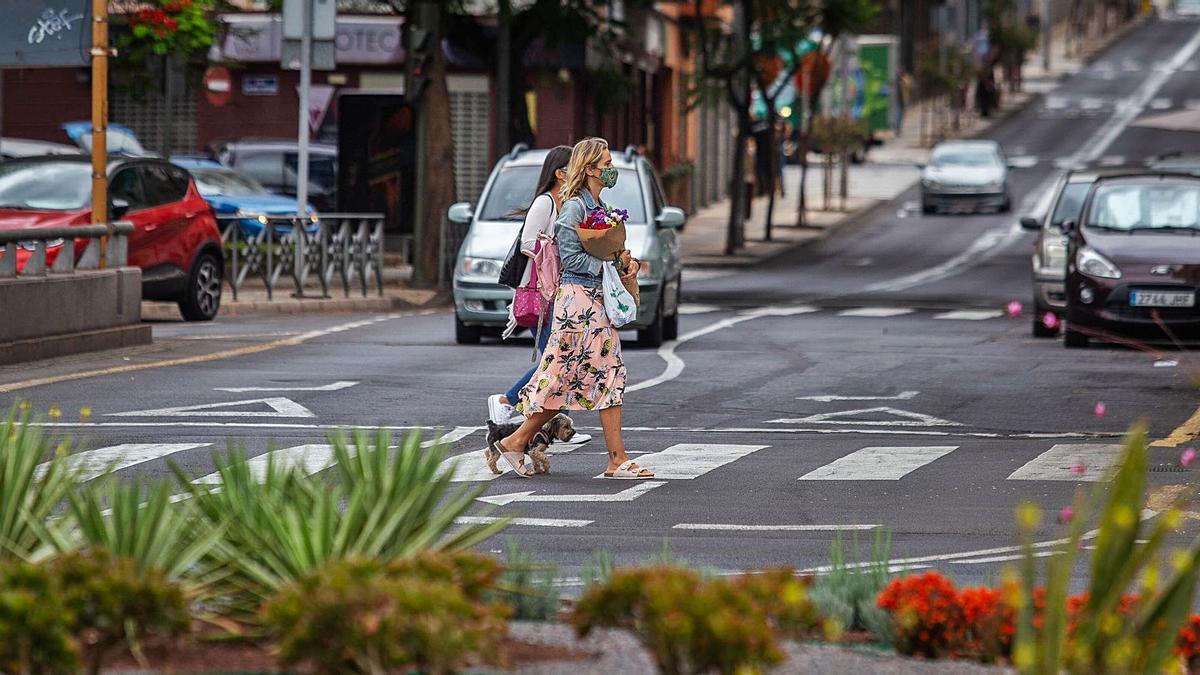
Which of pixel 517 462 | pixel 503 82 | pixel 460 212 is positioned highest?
pixel 503 82

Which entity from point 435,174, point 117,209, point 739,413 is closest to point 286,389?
point 739,413

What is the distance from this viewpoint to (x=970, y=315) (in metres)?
27.3

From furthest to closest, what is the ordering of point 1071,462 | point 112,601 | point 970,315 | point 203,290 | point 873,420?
point 970,315
point 203,290
point 873,420
point 1071,462
point 112,601

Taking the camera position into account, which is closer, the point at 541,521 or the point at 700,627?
the point at 700,627

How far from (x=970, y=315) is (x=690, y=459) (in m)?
15.3

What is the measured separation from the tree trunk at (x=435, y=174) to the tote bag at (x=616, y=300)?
1943 cm

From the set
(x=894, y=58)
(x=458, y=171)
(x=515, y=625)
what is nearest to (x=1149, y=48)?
(x=894, y=58)

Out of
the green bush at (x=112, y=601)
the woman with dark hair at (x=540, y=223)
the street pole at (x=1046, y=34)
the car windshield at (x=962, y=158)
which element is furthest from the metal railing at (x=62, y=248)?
the street pole at (x=1046, y=34)

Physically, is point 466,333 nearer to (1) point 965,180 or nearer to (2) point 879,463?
(2) point 879,463

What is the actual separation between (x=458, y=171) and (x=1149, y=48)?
8310cm

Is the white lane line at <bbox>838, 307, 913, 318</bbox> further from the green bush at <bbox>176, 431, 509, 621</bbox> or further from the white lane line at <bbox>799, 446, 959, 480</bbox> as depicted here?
the green bush at <bbox>176, 431, 509, 621</bbox>

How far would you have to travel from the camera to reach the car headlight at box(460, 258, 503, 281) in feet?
68.0

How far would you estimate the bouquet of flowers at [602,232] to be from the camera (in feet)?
38.2

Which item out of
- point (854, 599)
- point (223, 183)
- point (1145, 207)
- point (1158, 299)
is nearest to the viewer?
point (854, 599)
